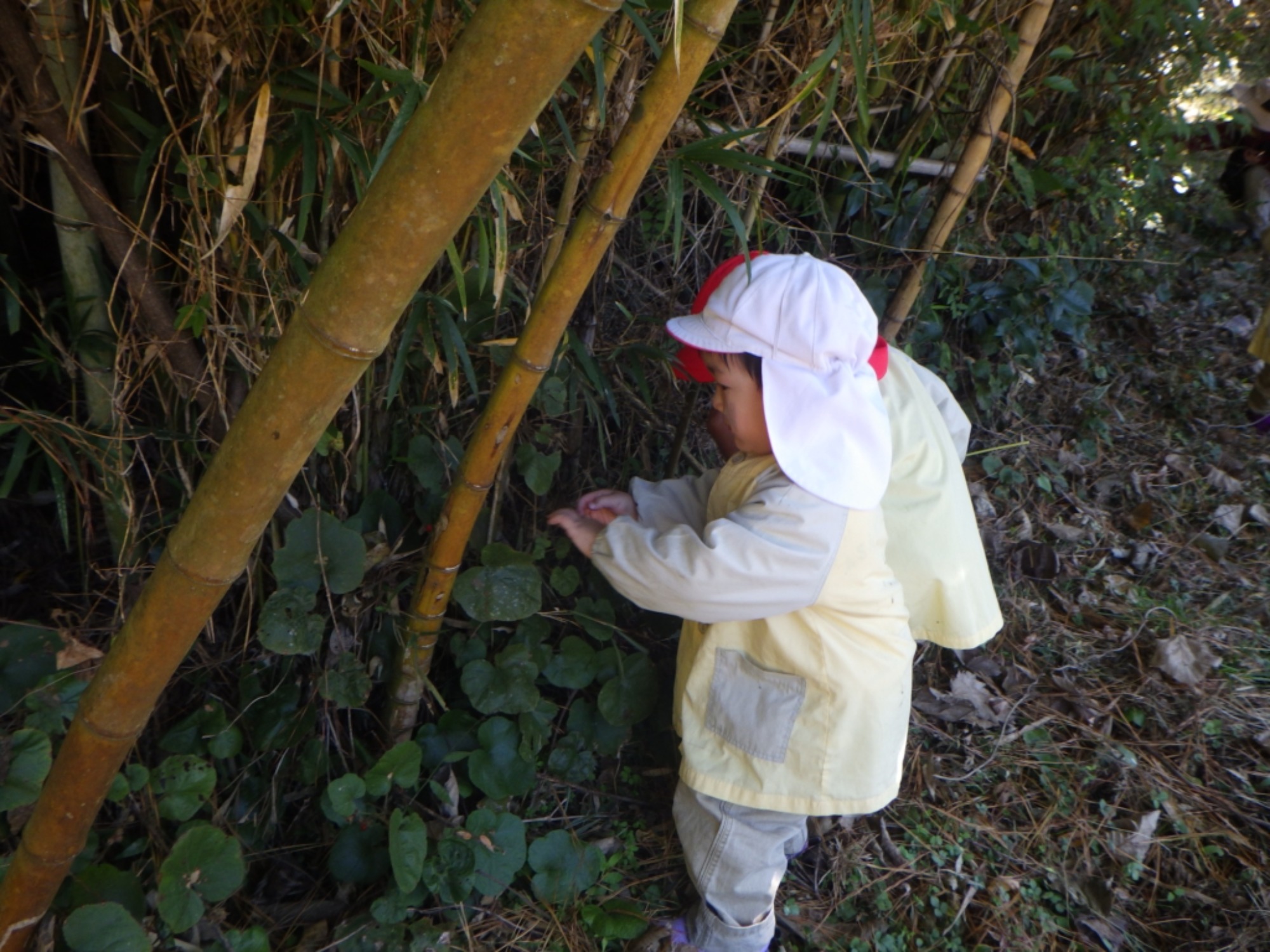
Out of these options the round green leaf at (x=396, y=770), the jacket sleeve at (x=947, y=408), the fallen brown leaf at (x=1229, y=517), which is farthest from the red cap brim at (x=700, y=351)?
the fallen brown leaf at (x=1229, y=517)

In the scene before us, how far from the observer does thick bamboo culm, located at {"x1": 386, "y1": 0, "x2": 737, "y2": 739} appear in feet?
3.80

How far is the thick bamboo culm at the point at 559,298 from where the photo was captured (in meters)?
1.16

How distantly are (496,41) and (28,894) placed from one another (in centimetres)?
120

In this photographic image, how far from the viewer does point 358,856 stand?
1.64 m

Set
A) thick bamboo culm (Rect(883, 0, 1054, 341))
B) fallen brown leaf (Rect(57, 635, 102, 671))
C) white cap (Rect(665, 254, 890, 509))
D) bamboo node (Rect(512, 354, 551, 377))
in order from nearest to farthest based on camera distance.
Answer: bamboo node (Rect(512, 354, 551, 377))
white cap (Rect(665, 254, 890, 509))
fallen brown leaf (Rect(57, 635, 102, 671))
thick bamboo culm (Rect(883, 0, 1054, 341))

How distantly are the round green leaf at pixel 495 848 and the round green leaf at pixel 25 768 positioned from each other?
2.32ft

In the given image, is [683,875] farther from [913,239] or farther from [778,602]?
[913,239]

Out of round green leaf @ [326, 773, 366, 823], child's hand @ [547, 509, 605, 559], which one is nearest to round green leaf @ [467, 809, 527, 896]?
round green leaf @ [326, 773, 366, 823]

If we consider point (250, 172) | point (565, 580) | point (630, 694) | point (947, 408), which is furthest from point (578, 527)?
point (947, 408)

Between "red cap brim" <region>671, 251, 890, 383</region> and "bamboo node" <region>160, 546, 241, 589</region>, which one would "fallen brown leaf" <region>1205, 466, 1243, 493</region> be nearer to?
"red cap brim" <region>671, 251, 890, 383</region>

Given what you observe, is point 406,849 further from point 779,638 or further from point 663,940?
point 779,638

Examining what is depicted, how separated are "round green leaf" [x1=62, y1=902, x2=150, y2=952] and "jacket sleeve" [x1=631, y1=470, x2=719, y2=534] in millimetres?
1035

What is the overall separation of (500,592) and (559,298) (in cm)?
64

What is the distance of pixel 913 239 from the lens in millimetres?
2490
